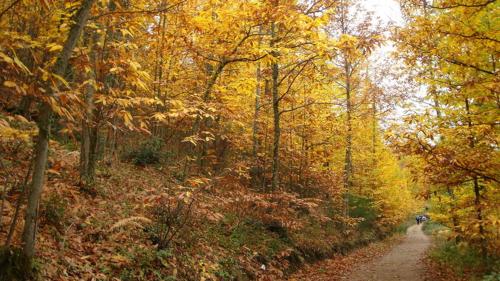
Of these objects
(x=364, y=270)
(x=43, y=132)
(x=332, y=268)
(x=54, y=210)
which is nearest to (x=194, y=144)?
(x=54, y=210)

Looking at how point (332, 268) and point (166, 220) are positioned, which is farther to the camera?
point (332, 268)

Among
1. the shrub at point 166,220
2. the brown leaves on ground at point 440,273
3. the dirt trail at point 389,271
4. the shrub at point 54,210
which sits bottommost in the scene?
the dirt trail at point 389,271

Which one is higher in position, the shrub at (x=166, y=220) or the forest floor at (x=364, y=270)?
the shrub at (x=166, y=220)

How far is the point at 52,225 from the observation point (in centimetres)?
570

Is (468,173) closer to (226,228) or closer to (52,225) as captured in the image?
(226,228)

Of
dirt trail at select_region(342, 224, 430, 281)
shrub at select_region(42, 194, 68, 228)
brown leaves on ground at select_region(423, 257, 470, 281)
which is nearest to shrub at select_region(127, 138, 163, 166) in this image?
shrub at select_region(42, 194, 68, 228)

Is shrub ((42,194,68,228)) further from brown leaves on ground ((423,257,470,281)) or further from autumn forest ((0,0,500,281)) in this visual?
brown leaves on ground ((423,257,470,281))

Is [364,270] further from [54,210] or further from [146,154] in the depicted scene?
[54,210]

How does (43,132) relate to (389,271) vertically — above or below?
above

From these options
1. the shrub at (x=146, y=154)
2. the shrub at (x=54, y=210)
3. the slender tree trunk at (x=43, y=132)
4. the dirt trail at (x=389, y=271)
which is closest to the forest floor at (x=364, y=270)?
the dirt trail at (x=389, y=271)

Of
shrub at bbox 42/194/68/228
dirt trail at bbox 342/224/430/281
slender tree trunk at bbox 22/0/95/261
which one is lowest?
dirt trail at bbox 342/224/430/281

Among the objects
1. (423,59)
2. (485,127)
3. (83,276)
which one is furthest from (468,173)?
(83,276)

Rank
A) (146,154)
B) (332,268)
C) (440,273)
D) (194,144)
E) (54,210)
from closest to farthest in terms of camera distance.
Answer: (54,210), (194,144), (440,273), (332,268), (146,154)

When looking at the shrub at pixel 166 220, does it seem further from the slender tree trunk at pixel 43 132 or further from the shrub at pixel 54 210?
the slender tree trunk at pixel 43 132
